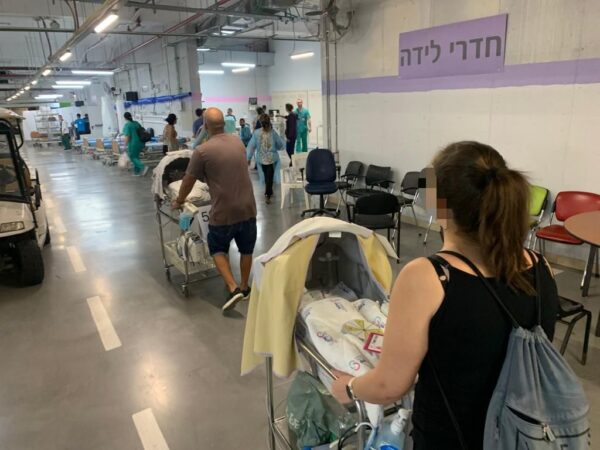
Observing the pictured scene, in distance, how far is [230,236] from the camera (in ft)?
12.2

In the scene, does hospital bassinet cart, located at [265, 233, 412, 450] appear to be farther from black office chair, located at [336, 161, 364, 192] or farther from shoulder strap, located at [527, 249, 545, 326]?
black office chair, located at [336, 161, 364, 192]

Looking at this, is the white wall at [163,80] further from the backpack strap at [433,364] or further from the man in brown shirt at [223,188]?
the backpack strap at [433,364]

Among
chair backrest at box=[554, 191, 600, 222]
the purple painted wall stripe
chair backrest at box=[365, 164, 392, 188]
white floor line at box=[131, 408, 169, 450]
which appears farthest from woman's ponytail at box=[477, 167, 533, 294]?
chair backrest at box=[365, 164, 392, 188]

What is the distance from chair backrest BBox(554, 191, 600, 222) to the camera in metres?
4.11

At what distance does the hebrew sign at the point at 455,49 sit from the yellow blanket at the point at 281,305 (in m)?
4.26

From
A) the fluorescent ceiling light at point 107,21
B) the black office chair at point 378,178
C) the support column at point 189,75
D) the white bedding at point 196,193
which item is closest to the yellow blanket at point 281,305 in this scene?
the white bedding at point 196,193

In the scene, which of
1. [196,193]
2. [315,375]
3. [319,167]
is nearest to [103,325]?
[196,193]

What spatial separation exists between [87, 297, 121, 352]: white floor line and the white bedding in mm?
1224

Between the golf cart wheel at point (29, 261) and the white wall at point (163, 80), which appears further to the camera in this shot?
the white wall at point (163, 80)

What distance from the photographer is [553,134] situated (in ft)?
14.7

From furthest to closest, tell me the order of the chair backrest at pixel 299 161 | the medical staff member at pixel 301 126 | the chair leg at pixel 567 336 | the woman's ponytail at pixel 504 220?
the medical staff member at pixel 301 126 < the chair backrest at pixel 299 161 < the chair leg at pixel 567 336 < the woman's ponytail at pixel 504 220

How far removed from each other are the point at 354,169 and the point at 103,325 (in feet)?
14.9

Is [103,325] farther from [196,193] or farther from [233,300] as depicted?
[196,193]

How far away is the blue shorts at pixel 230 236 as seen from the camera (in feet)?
12.1
